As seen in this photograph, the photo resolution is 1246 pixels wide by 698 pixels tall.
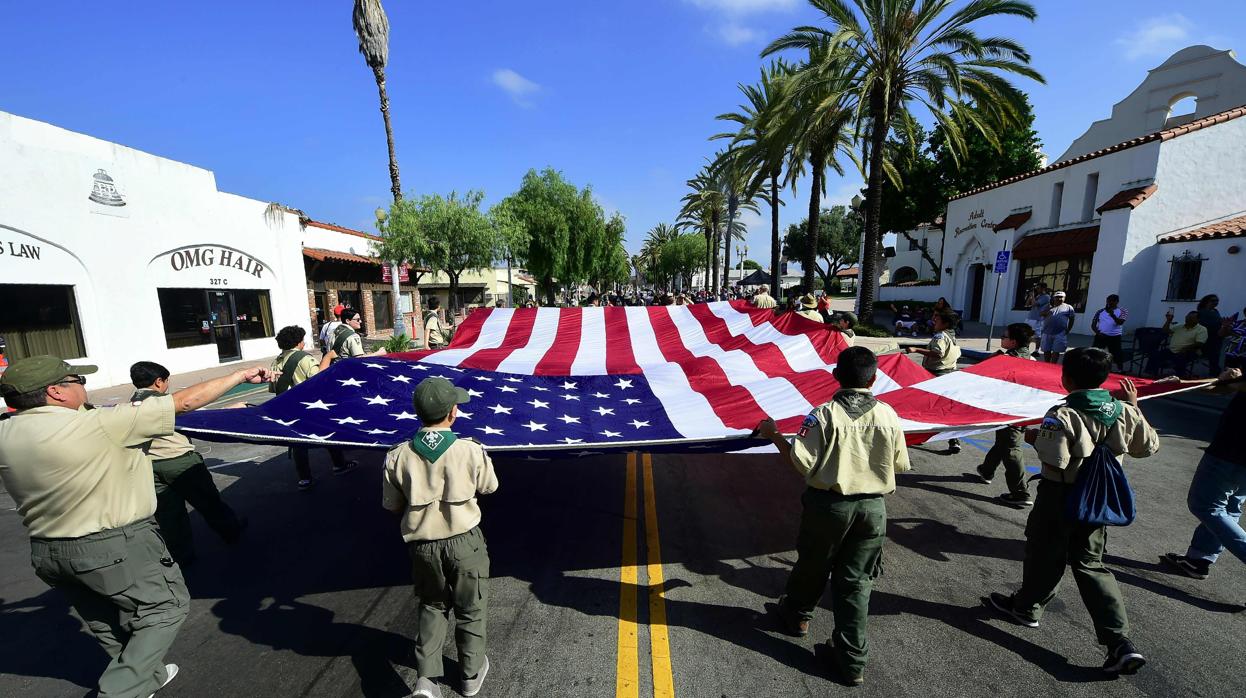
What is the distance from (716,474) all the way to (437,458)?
3992 millimetres

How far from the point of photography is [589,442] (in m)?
3.78

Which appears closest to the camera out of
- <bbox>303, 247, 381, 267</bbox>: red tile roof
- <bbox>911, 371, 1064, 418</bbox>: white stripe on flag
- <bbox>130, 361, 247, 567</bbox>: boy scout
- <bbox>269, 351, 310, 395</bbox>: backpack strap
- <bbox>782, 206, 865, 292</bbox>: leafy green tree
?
<bbox>130, 361, 247, 567</bbox>: boy scout

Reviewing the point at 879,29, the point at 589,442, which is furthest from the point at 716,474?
the point at 879,29

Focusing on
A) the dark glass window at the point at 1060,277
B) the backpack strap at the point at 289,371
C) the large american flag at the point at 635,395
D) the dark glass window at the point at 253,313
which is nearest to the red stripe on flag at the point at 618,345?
the large american flag at the point at 635,395

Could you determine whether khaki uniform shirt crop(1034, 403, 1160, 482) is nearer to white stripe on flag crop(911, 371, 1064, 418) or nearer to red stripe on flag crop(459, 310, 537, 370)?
white stripe on flag crop(911, 371, 1064, 418)

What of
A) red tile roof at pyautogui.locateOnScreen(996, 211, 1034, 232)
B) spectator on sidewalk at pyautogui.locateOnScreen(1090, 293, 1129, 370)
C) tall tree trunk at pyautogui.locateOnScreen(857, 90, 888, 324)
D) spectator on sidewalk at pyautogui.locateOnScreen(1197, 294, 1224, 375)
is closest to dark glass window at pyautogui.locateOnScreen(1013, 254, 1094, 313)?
red tile roof at pyautogui.locateOnScreen(996, 211, 1034, 232)

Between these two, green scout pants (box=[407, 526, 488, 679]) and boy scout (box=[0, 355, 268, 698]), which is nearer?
boy scout (box=[0, 355, 268, 698])

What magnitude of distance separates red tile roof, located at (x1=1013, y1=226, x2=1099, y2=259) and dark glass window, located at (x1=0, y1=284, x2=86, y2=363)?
29260 millimetres

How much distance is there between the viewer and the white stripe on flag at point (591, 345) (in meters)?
6.70

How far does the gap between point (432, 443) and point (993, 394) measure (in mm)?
4682

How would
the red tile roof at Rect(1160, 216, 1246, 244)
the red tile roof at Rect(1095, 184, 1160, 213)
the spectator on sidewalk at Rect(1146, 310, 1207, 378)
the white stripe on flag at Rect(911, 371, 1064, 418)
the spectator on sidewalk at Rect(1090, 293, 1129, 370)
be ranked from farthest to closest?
1. the red tile roof at Rect(1095, 184, 1160, 213)
2. the red tile roof at Rect(1160, 216, 1246, 244)
3. the spectator on sidewalk at Rect(1090, 293, 1129, 370)
4. the spectator on sidewalk at Rect(1146, 310, 1207, 378)
5. the white stripe on flag at Rect(911, 371, 1064, 418)

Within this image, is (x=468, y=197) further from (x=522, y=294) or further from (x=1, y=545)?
(x=522, y=294)

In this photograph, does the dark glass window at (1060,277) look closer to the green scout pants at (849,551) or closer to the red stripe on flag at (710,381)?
the red stripe on flag at (710,381)

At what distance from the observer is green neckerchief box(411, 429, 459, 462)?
2576mm
